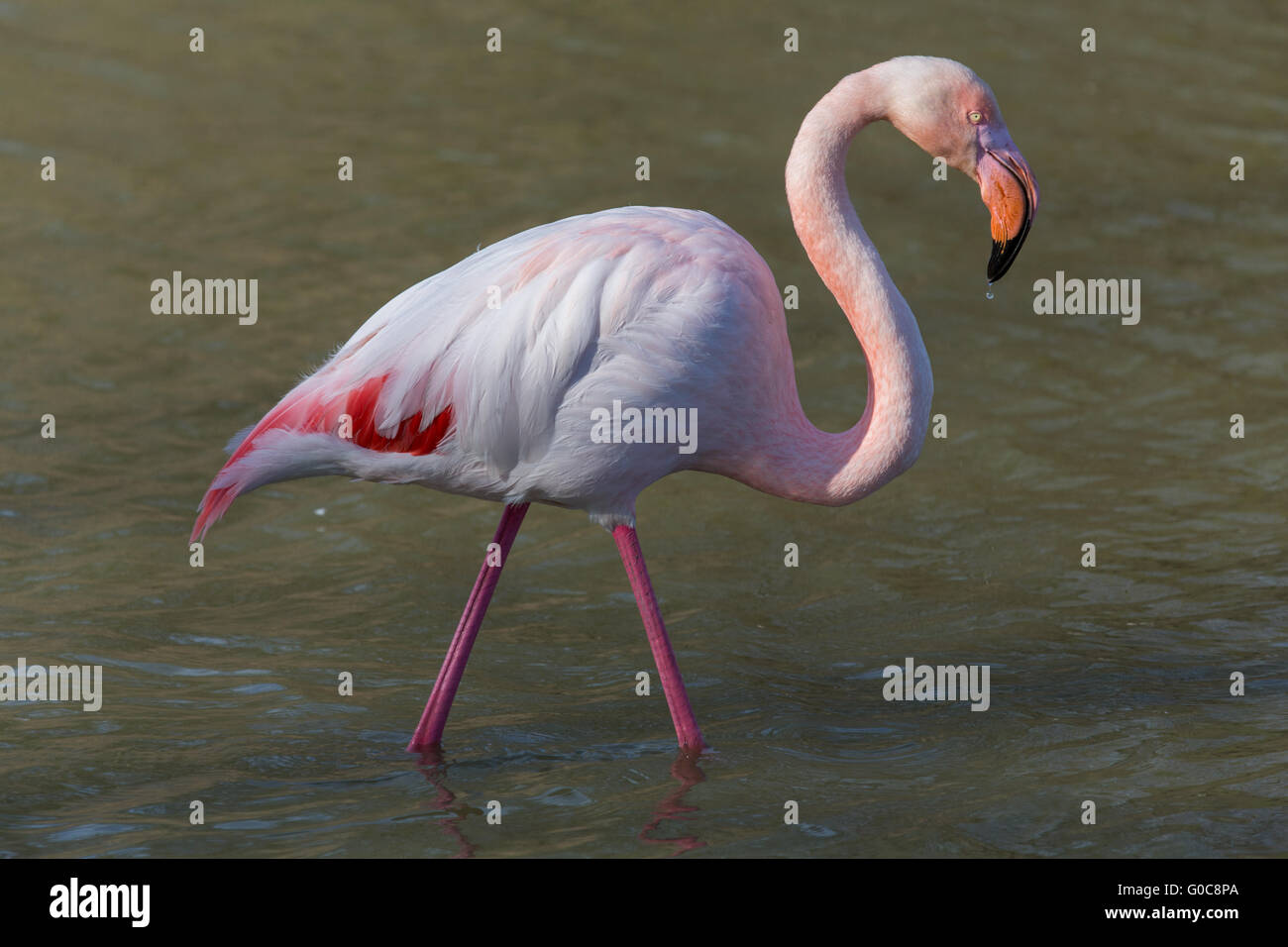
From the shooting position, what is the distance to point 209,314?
10758 millimetres

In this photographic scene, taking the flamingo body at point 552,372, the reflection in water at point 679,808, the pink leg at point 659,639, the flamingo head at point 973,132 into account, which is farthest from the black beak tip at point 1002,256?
the reflection in water at point 679,808

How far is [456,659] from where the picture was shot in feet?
19.1

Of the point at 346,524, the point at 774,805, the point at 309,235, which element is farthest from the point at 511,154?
the point at 774,805

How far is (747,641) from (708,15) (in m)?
8.48

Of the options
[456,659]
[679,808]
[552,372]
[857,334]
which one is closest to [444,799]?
[456,659]

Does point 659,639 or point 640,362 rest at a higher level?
point 640,362

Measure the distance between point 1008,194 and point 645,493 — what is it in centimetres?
386

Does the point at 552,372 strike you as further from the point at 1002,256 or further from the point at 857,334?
the point at 1002,256

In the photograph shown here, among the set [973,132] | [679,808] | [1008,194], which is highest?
[973,132]

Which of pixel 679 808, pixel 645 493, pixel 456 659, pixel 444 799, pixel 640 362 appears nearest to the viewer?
pixel 640 362

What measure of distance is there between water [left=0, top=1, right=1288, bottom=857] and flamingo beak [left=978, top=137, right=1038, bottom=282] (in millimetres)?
1811

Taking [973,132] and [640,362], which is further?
[973,132]

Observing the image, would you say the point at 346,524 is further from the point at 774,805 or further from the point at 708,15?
the point at 708,15

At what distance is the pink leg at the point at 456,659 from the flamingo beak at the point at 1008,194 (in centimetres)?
189
